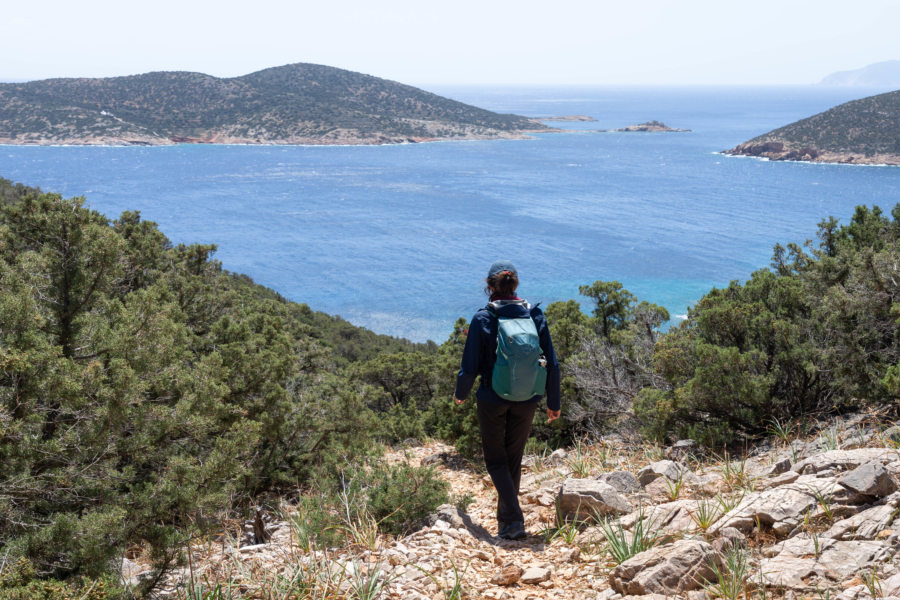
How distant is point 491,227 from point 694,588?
5199 cm

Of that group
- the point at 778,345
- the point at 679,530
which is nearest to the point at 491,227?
the point at 778,345

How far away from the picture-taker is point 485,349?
407cm

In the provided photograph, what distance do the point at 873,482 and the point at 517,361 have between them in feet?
6.91

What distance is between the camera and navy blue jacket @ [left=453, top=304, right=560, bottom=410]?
3996 millimetres

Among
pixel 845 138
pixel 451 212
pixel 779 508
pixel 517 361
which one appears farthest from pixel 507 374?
pixel 845 138

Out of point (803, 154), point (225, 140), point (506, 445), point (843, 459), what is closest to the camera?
point (843, 459)

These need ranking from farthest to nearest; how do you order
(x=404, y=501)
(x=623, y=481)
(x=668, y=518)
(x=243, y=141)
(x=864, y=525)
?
(x=243, y=141) → (x=623, y=481) → (x=404, y=501) → (x=668, y=518) → (x=864, y=525)

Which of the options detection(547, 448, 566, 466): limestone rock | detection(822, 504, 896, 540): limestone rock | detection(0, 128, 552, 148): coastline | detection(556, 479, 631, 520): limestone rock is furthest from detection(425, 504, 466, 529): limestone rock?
detection(0, 128, 552, 148): coastline

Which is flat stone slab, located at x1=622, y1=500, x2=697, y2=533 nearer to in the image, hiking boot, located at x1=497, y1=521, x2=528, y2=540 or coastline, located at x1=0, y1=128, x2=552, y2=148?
hiking boot, located at x1=497, y1=521, x2=528, y2=540

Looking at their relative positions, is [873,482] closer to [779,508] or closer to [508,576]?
[779,508]

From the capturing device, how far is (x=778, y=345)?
22.7ft

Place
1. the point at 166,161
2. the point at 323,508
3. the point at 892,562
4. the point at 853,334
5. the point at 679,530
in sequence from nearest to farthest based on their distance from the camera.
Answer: the point at 892,562 → the point at 679,530 → the point at 323,508 → the point at 853,334 → the point at 166,161

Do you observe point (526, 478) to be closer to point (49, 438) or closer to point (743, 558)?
point (743, 558)

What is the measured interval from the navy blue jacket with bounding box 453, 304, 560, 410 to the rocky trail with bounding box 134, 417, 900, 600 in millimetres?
950
